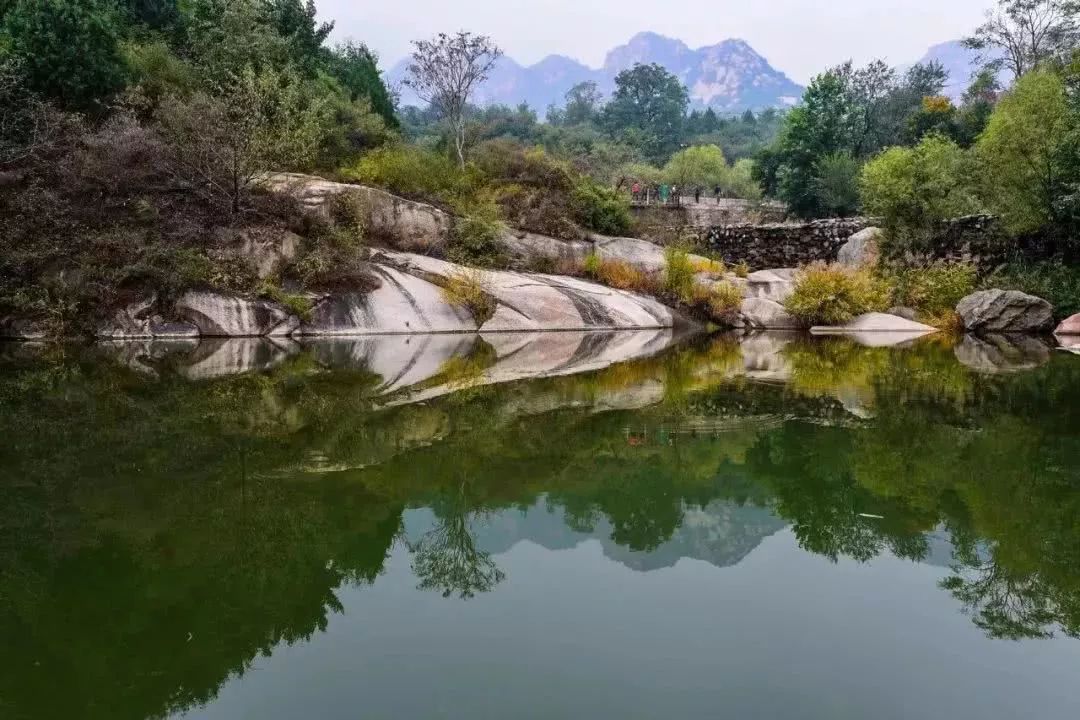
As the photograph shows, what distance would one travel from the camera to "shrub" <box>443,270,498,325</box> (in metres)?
19.4

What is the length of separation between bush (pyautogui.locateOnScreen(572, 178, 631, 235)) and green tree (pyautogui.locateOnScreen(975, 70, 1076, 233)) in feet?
34.2

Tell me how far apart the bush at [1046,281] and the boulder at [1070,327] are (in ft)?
2.47

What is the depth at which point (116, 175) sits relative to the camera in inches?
716

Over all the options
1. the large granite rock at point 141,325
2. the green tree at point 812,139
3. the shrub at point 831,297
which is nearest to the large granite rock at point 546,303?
the shrub at point 831,297

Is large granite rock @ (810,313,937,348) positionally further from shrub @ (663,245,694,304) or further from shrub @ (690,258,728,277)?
shrub @ (663,245,694,304)

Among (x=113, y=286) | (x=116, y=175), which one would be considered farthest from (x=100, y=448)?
(x=116, y=175)

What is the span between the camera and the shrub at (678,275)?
22016 millimetres

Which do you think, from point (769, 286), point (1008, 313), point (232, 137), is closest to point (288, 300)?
point (232, 137)

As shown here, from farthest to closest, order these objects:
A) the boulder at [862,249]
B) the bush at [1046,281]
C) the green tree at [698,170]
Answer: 1. the green tree at [698,170]
2. the boulder at [862,249]
3. the bush at [1046,281]

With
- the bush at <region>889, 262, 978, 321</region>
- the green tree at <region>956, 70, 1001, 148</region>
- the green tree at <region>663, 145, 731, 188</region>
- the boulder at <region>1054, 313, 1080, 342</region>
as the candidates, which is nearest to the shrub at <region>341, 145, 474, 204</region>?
the bush at <region>889, 262, 978, 321</region>

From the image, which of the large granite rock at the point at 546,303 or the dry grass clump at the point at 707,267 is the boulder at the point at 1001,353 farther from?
the large granite rock at the point at 546,303

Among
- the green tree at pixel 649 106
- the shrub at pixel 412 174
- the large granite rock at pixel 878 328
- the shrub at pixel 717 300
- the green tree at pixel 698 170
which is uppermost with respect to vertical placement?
the green tree at pixel 649 106

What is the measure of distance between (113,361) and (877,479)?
12102 mm

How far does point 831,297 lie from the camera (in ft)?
69.9
